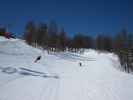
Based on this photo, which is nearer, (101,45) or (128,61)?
(128,61)

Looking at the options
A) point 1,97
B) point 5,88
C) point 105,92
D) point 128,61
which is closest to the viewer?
point 1,97

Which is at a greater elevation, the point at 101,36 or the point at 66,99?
the point at 101,36

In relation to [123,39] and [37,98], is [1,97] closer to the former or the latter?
[37,98]

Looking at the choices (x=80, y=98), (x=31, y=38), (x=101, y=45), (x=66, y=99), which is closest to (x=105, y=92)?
(x=80, y=98)

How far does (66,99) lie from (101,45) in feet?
245

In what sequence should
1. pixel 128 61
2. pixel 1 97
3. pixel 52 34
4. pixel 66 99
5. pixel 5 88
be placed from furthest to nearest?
pixel 52 34
pixel 128 61
pixel 5 88
pixel 66 99
pixel 1 97

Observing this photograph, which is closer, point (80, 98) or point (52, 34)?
point (80, 98)

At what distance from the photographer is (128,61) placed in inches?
1332

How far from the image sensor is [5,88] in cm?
729

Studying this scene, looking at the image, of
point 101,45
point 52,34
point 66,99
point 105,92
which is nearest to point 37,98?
point 66,99

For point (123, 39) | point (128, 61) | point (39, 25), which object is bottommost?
point (128, 61)

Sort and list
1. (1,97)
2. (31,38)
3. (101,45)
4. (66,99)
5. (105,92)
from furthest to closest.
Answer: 1. (101,45)
2. (31,38)
3. (105,92)
4. (66,99)
5. (1,97)

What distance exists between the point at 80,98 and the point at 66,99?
621 mm

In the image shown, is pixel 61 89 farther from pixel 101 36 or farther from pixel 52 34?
pixel 101 36
